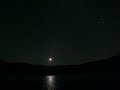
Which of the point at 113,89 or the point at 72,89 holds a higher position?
the point at 113,89

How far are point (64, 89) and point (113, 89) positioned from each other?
29.5 metres

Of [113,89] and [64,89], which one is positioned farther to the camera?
[64,89]

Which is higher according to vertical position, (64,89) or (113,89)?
(113,89)

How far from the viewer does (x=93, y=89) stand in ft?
373

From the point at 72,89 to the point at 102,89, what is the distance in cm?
1850

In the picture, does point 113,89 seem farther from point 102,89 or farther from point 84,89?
point 84,89

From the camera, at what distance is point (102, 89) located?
113 m

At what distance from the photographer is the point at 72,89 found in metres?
122

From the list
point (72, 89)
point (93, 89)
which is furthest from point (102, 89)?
point (72, 89)

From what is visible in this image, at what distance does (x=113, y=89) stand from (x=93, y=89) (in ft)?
35.4

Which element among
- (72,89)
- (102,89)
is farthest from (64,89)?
(102,89)

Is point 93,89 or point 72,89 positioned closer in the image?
point 93,89

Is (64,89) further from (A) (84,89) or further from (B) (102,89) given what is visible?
(B) (102,89)

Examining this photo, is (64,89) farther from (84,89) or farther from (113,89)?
(113,89)
